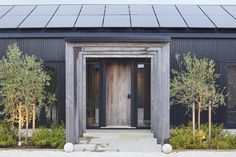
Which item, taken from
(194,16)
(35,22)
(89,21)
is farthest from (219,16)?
(35,22)

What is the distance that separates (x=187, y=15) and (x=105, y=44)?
5.87 m

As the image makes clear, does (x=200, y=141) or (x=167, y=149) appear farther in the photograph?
(x=200, y=141)

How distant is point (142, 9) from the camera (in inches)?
594

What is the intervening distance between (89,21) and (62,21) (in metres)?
1.01

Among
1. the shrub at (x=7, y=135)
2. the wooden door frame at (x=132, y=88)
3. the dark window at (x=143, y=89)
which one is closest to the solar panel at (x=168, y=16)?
the wooden door frame at (x=132, y=88)

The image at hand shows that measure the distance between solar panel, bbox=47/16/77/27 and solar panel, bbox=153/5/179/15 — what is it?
3.64m

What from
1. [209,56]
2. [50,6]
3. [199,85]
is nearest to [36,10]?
[50,6]

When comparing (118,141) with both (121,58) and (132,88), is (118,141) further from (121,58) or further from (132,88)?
(121,58)

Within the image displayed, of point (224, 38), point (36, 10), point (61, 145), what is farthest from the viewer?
point (36, 10)

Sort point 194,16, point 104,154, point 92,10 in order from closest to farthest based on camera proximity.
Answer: point 104,154 → point 194,16 → point 92,10

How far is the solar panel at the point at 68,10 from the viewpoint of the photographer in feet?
47.0

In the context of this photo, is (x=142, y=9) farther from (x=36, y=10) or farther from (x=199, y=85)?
(x=199, y=85)

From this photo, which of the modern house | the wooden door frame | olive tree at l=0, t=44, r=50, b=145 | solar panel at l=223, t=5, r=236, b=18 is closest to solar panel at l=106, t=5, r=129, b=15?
the modern house

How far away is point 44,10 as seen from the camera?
14961mm
